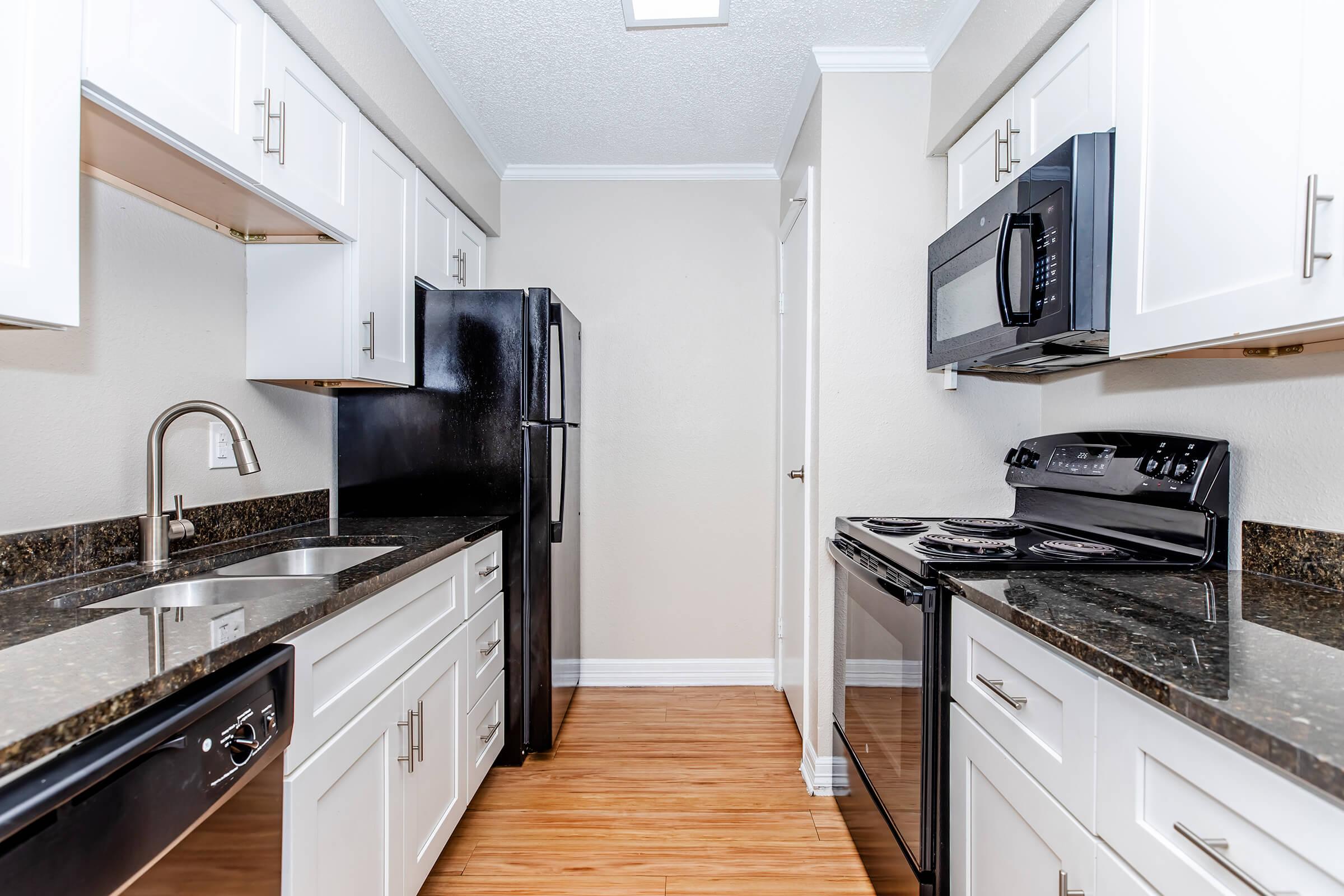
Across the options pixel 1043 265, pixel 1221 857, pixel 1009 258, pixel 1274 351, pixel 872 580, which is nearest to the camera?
pixel 1221 857

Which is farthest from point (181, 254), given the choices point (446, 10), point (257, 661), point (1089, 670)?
point (1089, 670)

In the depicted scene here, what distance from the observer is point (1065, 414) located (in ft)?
6.90

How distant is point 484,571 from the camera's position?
214 cm

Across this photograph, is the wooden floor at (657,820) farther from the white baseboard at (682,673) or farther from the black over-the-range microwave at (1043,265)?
the black over-the-range microwave at (1043,265)

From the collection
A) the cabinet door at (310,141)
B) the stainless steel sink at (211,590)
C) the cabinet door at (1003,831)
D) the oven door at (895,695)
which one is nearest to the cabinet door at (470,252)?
the cabinet door at (310,141)

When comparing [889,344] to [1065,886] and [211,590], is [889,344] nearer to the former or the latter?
[1065,886]

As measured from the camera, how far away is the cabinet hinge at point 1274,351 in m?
1.27

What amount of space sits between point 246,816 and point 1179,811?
46.3 inches

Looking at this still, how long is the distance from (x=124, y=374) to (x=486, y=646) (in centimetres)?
→ 120

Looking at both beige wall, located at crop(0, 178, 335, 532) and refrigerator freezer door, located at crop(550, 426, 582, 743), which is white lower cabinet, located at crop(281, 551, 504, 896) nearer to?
refrigerator freezer door, located at crop(550, 426, 582, 743)

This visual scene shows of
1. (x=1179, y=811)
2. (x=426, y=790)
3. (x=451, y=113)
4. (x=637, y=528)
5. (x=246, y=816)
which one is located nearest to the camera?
(x=1179, y=811)

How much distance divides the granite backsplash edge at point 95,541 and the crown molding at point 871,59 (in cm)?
220

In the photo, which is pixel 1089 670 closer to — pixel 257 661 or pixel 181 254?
pixel 257 661

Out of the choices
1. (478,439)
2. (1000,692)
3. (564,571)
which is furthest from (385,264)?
(1000,692)
